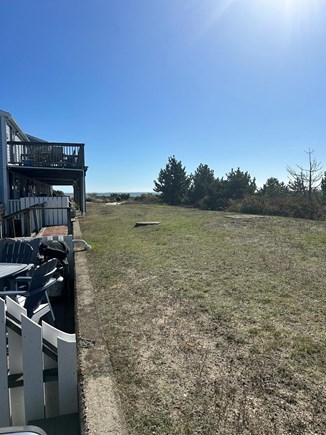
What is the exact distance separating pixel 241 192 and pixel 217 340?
2640 centimetres

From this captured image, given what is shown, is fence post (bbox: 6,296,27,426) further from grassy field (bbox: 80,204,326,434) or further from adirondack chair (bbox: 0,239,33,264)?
adirondack chair (bbox: 0,239,33,264)

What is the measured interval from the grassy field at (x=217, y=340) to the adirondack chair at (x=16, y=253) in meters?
1.04

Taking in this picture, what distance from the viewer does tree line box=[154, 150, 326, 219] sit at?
15.6 m

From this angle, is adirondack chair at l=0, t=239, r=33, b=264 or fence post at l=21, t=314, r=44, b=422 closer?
fence post at l=21, t=314, r=44, b=422

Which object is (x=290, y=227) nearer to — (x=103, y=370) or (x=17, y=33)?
(x=103, y=370)

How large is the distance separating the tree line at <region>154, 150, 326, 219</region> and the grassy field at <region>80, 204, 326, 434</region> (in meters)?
10.8

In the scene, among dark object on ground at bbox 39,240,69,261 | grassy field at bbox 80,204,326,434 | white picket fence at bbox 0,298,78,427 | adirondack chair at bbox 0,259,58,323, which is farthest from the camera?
dark object on ground at bbox 39,240,69,261

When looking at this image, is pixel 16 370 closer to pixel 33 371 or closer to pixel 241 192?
pixel 33 371

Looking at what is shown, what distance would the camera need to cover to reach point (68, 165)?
13164mm

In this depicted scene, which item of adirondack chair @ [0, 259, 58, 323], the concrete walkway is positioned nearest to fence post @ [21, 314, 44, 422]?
the concrete walkway

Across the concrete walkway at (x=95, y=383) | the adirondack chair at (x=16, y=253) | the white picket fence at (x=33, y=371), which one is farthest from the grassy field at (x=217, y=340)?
the adirondack chair at (x=16, y=253)

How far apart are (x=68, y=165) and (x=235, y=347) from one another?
40.6ft

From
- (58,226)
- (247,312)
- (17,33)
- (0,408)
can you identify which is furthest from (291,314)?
(17,33)

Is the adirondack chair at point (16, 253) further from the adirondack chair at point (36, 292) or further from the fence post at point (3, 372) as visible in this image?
the fence post at point (3, 372)
